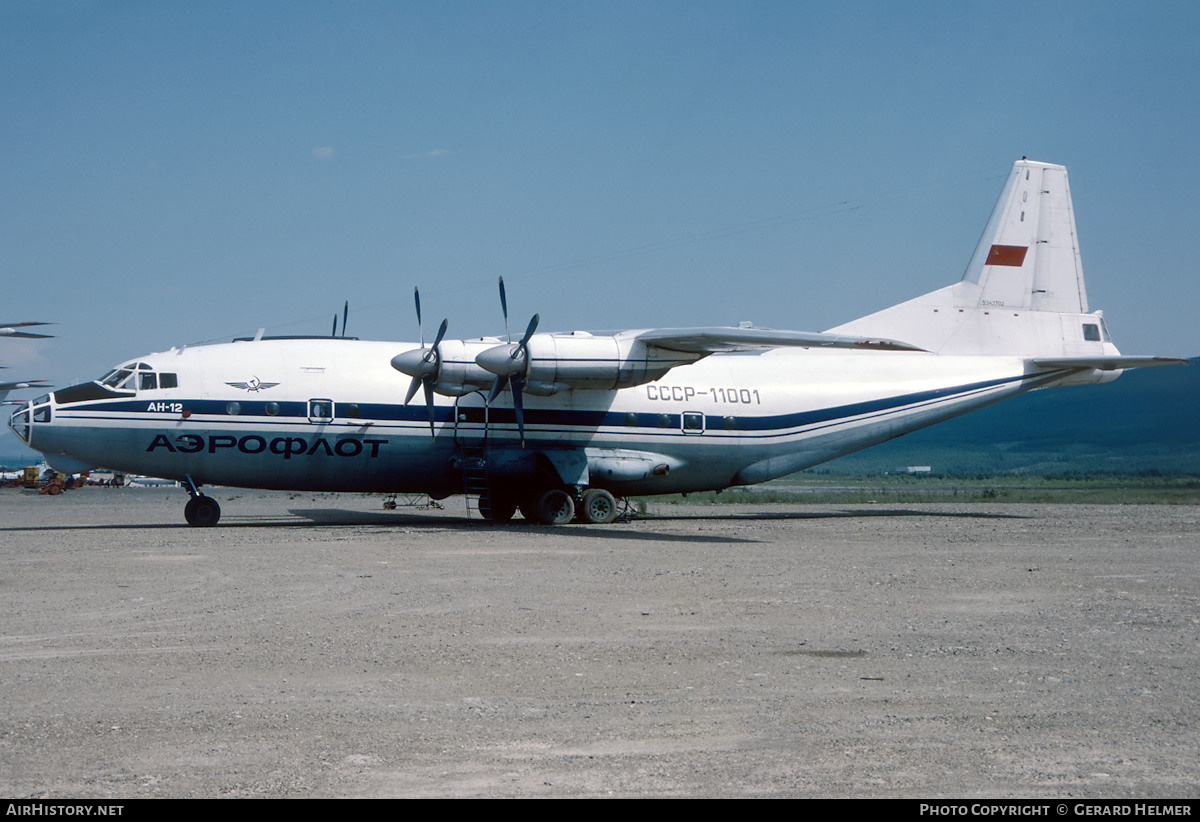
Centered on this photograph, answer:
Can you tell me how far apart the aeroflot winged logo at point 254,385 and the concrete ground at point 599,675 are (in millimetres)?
7423

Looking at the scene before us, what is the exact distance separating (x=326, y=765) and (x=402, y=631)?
4309 millimetres

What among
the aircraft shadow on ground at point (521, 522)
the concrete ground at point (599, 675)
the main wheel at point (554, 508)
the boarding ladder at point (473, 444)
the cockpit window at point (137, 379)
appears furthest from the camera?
the main wheel at point (554, 508)

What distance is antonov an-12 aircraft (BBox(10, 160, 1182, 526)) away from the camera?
22.8m

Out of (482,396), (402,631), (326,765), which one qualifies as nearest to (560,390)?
(482,396)

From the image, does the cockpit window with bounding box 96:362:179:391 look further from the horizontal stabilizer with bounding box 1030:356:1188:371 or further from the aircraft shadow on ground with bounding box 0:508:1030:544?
the horizontal stabilizer with bounding box 1030:356:1188:371

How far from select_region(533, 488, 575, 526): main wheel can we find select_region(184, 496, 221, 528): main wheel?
7.40 meters

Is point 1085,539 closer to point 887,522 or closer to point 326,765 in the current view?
point 887,522

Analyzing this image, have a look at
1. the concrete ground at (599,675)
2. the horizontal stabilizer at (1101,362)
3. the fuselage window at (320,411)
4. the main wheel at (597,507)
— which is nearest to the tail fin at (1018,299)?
the horizontal stabilizer at (1101,362)

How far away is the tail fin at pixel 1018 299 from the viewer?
29.2m

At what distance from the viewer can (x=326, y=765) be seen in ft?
18.3

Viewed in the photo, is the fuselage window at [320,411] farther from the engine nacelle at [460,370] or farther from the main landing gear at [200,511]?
the main landing gear at [200,511]

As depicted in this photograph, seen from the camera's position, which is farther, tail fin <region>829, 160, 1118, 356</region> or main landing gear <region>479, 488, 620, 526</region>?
tail fin <region>829, 160, 1118, 356</region>

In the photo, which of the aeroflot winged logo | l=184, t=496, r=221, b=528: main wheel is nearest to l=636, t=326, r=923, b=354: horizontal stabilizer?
the aeroflot winged logo

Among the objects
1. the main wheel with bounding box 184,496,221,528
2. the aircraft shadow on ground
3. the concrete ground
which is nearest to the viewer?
the concrete ground
